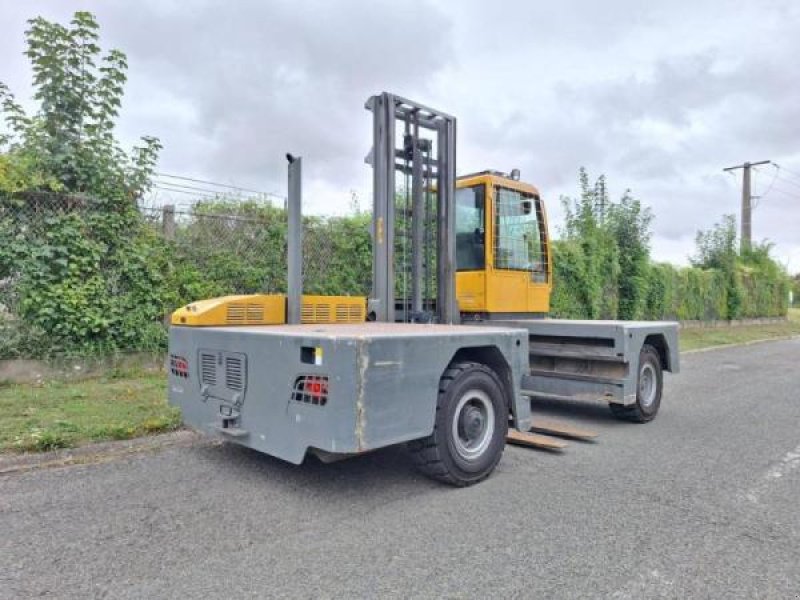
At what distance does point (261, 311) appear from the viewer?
524 centimetres

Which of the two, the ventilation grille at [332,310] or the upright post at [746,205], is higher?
the upright post at [746,205]

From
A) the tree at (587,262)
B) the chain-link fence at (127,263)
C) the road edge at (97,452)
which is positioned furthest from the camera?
the tree at (587,262)

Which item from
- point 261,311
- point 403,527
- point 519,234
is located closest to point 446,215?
point 519,234

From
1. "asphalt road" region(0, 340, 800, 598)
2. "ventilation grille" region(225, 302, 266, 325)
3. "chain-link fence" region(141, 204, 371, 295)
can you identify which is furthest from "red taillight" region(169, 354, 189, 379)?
"chain-link fence" region(141, 204, 371, 295)

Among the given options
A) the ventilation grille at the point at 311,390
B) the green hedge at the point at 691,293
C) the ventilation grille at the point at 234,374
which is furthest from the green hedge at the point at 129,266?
the green hedge at the point at 691,293

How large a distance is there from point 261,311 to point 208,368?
2.60ft

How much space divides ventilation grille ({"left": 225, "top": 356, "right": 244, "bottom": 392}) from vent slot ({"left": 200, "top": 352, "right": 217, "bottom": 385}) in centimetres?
18

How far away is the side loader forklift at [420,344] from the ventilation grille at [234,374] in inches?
0.6

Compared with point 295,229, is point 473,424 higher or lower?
lower

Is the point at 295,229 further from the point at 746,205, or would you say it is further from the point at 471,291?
the point at 746,205

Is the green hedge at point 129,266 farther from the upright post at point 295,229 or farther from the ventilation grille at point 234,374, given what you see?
the ventilation grille at point 234,374

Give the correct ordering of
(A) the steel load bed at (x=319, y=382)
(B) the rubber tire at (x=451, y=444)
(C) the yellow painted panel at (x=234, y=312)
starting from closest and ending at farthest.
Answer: (A) the steel load bed at (x=319, y=382) < (B) the rubber tire at (x=451, y=444) < (C) the yellow painted panel at (x=234, y=312)

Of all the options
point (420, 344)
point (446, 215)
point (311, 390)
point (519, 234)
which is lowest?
point (311, 390)

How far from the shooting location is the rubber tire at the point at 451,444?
427 cm
